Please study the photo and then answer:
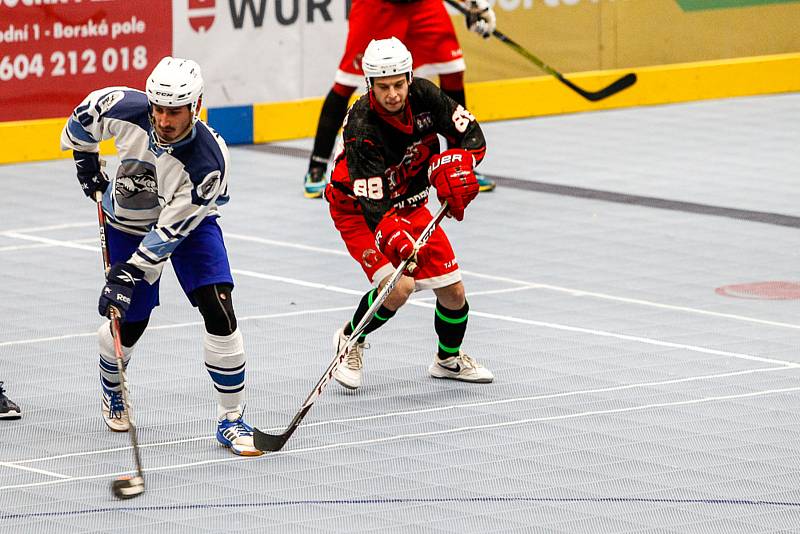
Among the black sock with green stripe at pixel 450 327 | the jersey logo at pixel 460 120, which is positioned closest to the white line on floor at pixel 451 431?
the black sock with green stripe at pixel 450 327

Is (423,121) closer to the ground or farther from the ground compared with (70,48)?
farther from the ground

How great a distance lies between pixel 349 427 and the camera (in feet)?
20.9

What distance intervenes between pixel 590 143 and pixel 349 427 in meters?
6.21

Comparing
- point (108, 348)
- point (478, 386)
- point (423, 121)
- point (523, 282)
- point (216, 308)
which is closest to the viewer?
point (216, 308)

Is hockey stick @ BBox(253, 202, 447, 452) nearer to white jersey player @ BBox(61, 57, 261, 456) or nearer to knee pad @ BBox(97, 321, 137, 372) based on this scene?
white jersey player @ BBox(61, 57, 261, 456)

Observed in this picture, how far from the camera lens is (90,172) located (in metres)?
6.14

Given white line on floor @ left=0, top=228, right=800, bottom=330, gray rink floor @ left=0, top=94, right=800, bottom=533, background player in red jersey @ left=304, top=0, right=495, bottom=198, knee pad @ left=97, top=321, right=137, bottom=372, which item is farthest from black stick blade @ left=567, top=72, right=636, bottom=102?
knee pad @ left=97, top=321, right=137, bottom=372

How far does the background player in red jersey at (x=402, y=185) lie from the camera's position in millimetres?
6367

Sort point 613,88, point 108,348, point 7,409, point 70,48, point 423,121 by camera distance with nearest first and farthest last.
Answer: point 108,348 < point 7,409 < point 423,121 < point 70,48 < point 613,88

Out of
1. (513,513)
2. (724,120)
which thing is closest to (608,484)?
(513,513)

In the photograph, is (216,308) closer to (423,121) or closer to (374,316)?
(374,316)

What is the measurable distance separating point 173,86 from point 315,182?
4954 mm

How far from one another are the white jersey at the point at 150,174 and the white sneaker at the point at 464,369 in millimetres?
1390

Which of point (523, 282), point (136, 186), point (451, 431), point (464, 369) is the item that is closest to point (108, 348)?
point (136, 186)
